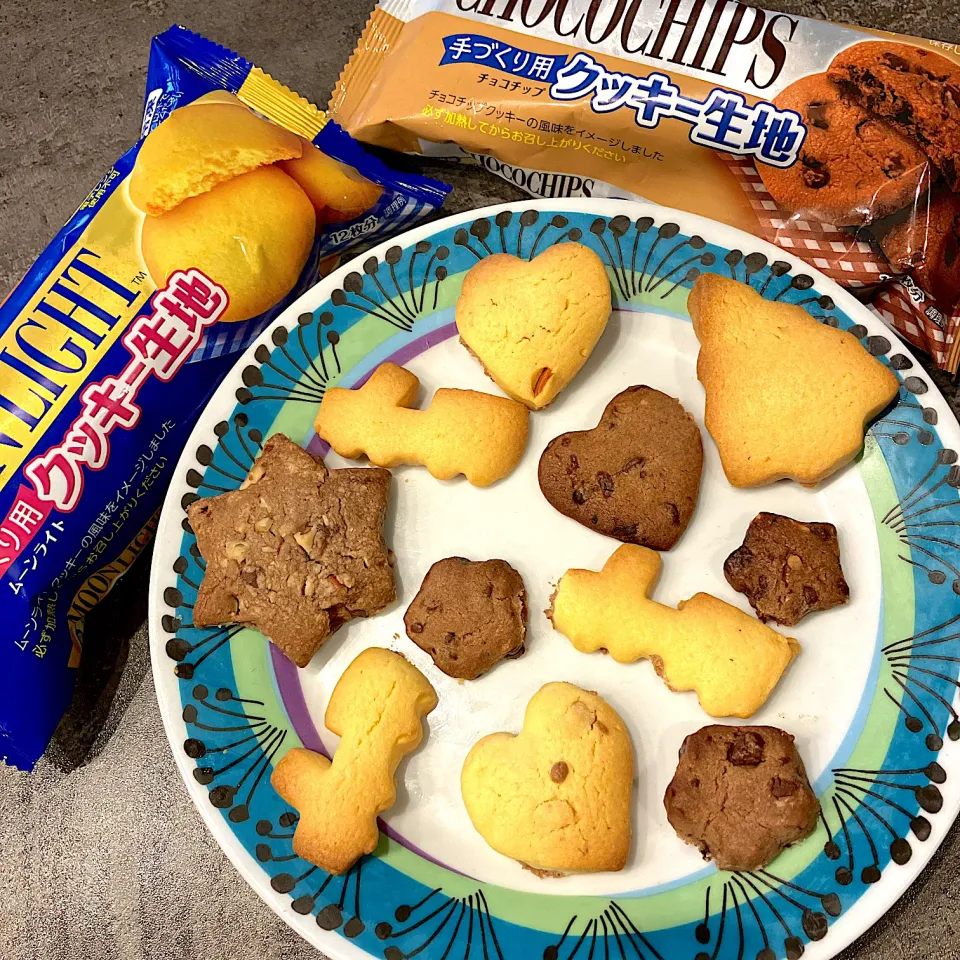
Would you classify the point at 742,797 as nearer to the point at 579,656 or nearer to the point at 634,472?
the point at 579,656

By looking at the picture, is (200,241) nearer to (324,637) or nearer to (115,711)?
(324,637)

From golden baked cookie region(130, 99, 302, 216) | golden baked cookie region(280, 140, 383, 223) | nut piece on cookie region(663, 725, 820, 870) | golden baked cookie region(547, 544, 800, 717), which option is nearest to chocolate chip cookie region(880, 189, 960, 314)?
golden baked cookie region(547, 544, 800, 717)

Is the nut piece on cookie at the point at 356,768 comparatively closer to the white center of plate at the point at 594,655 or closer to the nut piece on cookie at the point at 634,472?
the white center of plate at the point at 594,655

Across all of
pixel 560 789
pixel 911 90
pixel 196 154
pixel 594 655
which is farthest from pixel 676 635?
pixel 196 154

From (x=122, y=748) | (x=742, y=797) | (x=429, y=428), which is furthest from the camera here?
(x=122, y=748)

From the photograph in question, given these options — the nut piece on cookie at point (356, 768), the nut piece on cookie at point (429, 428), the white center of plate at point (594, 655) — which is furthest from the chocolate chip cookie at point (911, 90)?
the nut piece on cookie at point (356, 768)

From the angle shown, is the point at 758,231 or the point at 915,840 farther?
the point at 758,231

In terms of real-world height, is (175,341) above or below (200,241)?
below

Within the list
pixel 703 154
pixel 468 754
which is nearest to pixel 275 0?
pixel 703 154
